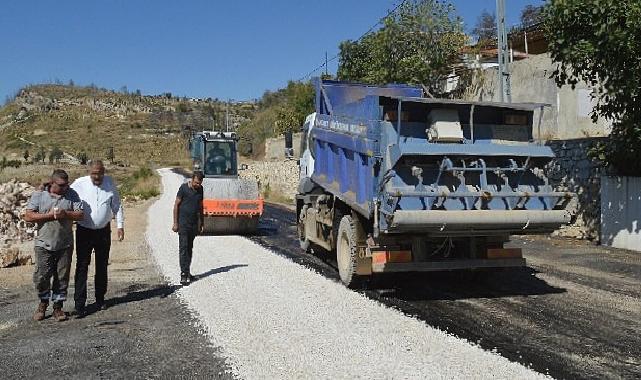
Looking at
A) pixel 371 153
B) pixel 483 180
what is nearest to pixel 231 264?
pixel 371 153

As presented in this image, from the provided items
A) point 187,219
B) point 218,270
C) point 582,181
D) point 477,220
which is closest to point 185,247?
point 187,219

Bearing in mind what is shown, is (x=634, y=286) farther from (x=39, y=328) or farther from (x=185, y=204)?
(x=39, y=328)

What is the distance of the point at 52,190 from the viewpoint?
7.40 m

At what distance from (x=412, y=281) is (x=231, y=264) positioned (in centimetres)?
365

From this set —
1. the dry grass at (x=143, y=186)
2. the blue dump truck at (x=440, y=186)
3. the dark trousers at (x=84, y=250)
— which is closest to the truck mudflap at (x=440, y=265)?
the blue dump truck at (x=440, y=186)

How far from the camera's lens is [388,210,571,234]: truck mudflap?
25.3 ft

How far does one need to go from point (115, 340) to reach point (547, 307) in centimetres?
518

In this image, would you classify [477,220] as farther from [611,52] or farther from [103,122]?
[103,122]

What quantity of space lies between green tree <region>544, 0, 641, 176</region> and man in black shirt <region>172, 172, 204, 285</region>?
8.02 m

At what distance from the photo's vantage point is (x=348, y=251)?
9.42 metres

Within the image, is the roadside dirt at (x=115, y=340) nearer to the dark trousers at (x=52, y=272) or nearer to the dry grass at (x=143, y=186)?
the dark trousers at (x=52, y=272)

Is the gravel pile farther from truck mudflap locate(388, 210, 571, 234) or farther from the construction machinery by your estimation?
truck mudflap locate(388, 210, 571, 234)

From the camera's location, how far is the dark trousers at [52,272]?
24.0ft

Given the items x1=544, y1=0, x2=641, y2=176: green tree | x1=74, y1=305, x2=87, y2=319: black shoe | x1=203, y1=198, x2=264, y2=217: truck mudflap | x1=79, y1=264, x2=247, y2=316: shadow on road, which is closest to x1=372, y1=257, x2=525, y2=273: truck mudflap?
x1=79, y1=264, x2=247, y2=316: shadow on road
